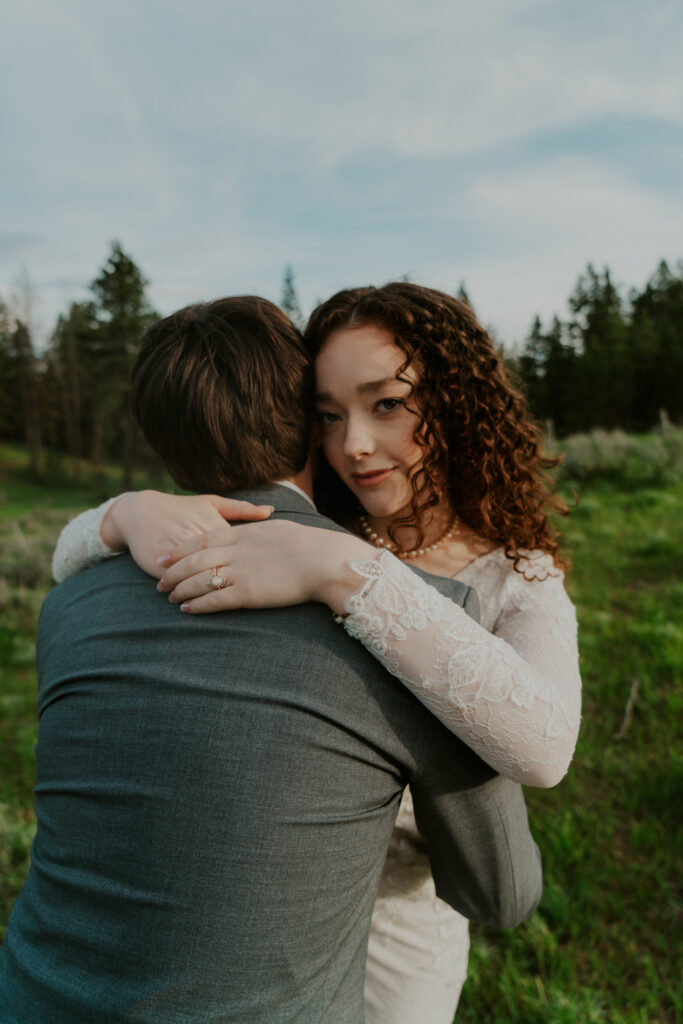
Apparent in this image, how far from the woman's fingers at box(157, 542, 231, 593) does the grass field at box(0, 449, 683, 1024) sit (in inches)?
87.7

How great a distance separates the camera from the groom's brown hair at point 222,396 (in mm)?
1663

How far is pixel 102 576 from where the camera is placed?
1642 millimetres

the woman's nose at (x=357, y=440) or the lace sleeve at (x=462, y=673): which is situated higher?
the woman's nose at (x=357, y=440)

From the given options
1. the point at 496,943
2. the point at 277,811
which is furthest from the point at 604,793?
the point at 277,811

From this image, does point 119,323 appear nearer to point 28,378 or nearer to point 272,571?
point 28,378

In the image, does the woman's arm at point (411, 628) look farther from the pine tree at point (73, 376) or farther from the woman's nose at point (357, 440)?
the pine tree at point (73, 376)

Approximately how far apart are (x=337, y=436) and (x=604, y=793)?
2.75 m

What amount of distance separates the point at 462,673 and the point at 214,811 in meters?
0.52

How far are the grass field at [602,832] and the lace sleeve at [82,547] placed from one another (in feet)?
7.12

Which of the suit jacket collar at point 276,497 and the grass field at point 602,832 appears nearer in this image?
the suit jacket collar at point 276,497

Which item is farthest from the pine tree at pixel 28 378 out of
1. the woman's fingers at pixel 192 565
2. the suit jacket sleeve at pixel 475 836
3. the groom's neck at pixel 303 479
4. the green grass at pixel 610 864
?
the suit jacket sleeve at pixel 475 836

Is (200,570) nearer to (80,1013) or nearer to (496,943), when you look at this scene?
(80,1013)

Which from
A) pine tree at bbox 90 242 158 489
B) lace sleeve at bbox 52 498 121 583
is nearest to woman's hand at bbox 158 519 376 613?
lace sleeve at bbox 52 498 121 583

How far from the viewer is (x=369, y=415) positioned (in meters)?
2.23
